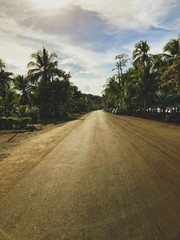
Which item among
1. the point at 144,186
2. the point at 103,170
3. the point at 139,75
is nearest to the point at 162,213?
the point at 144,186

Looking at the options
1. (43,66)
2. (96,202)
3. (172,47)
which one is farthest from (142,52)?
(96,202)

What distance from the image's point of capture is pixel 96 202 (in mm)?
2088

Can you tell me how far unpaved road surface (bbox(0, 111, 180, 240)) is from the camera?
62.2 inches

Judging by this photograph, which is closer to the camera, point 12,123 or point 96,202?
point 96,202

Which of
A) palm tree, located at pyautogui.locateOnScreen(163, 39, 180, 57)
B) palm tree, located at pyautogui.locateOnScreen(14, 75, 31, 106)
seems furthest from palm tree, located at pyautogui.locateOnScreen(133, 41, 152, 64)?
palm tree, located at pyautogui.locateOnScreen(14, 75, 31, 106)

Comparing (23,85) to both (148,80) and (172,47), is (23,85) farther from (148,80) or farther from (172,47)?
(172,47)

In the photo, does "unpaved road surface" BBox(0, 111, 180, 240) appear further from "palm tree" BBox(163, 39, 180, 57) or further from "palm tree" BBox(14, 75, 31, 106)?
"palm tree" BBox(14, 75, 31, 106)

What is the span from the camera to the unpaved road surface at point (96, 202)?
158 cm

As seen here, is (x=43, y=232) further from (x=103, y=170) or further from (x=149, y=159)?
(x=149, y=159)

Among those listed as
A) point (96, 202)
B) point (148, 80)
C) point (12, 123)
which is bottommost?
point (96, 202)

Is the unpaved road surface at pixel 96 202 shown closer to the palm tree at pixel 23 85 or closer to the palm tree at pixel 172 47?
the palm tree at pixel 172 47

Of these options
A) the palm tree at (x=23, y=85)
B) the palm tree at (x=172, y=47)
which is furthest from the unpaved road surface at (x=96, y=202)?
the palm tree at (x=23, y=85)

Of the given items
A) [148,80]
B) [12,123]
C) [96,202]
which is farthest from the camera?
[148,80]

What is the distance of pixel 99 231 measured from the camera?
157 centimetres
